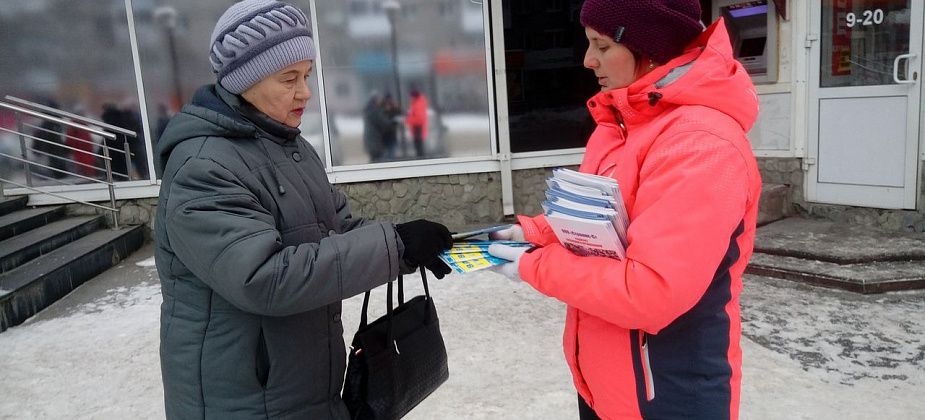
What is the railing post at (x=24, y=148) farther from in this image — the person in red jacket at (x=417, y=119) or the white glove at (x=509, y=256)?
the white glove at (x=509, y=256)

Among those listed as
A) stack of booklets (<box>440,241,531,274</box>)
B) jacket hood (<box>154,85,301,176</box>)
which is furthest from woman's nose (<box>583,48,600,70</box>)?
jacket hood (<box>154,85,301,176</box>)

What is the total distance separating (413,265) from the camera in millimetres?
1693

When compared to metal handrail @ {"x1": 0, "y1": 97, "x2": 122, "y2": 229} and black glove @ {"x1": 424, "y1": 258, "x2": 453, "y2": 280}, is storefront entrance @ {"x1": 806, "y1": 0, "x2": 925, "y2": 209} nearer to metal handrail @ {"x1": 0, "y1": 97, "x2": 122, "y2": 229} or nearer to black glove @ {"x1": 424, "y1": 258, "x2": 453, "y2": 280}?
black glove @ {"x1": 424, "y1": 258, "x2": 453, "y2": 280}

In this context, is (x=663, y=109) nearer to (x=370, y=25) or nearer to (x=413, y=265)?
(x=413, y=265)

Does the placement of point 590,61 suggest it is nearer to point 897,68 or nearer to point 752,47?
point 897,68

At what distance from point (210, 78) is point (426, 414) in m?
4.87

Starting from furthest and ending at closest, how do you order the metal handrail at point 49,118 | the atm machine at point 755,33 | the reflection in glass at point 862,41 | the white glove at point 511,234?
1. the atm machine at point 755,33
2. the metal handrail at point 49,118
3. the reflection in glass at point 862,41
4. the white glove at point 511,234

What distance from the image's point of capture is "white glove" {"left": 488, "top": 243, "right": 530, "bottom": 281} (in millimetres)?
1535

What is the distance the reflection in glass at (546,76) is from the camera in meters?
7.03

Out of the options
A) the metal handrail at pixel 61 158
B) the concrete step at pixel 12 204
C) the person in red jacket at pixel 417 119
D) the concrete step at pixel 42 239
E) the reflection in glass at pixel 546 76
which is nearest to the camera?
the concrete step at pixel 42 239

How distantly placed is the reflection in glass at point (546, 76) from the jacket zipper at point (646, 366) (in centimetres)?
574

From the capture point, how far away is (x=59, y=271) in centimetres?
514

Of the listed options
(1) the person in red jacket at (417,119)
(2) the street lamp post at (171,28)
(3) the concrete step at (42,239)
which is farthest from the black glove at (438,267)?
(2) the street lamp post at (171,28)

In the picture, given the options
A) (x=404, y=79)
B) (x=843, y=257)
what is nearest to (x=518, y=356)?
(x=843, y=257)
